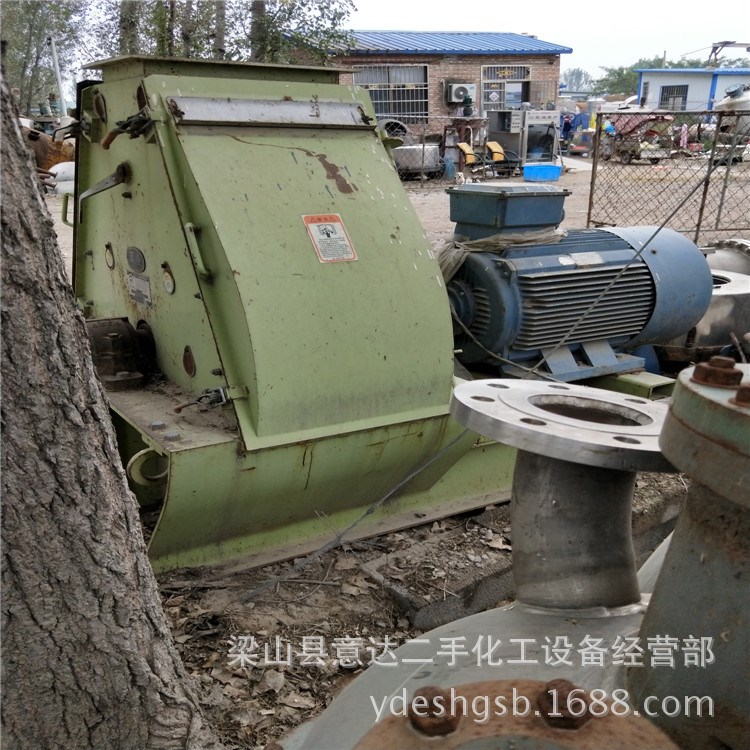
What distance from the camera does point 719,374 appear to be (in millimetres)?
1122

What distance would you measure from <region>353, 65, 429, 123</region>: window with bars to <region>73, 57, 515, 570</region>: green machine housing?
708 inches

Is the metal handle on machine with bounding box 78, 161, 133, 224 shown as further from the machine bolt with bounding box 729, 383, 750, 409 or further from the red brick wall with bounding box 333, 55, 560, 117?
the red brick wall with bounding box 333, 55, 560, 117

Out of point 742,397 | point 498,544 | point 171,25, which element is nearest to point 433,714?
point 742,397

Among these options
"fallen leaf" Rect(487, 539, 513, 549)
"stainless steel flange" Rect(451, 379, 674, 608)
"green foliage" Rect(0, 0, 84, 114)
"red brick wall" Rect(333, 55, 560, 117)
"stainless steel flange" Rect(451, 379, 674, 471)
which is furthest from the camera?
"red brick wall" Rect(333, 55, 560, 117)

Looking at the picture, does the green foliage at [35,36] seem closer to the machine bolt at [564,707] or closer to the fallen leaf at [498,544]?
the fallen leaf at [498,544]

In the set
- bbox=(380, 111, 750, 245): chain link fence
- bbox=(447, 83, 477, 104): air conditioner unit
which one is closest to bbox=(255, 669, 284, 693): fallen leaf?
bbox=(380, 111, 750, 245): chain link fence

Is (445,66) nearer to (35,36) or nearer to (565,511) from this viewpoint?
(35,36)

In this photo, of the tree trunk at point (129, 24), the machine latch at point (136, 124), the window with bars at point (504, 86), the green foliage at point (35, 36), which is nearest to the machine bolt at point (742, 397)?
the machine latch at point (136, 124)

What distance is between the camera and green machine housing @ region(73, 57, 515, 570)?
2.34m

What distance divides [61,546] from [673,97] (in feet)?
106

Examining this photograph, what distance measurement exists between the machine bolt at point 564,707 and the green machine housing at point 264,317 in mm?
1378

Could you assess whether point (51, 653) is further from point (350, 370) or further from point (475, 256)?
point (475, 256)

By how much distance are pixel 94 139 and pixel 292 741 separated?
7.22ft

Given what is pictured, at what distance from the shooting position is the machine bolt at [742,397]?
1.04m
